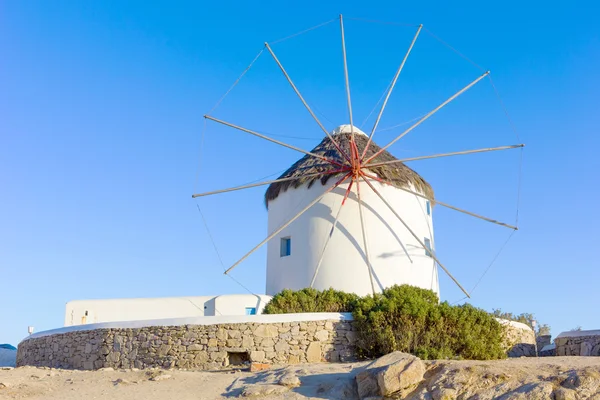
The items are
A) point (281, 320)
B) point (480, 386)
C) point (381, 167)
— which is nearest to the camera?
point (480, 386)

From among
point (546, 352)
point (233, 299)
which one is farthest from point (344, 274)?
point (546, 352)

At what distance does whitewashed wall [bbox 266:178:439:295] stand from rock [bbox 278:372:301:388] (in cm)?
750

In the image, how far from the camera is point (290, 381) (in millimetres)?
11289

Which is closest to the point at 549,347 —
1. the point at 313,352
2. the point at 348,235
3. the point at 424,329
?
the point at 348,235

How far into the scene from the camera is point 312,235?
19.6 m

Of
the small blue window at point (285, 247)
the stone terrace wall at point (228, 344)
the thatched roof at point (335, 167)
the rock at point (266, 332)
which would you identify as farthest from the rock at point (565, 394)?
the small blue window at point (285, 247)

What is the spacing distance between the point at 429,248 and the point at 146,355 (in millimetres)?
9647

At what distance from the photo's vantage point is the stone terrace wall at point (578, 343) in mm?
15773

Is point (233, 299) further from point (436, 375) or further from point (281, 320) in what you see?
point (436, 375)

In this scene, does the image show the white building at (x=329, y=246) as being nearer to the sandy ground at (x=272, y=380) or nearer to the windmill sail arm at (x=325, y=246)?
the windmill sail arm at (x=325, y=246)

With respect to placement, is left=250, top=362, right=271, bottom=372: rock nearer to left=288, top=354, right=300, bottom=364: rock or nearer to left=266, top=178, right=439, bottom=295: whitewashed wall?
left=288, top=354, right=300, bottom=364: rock

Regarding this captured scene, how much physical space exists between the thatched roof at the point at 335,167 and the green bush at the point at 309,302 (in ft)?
13.5

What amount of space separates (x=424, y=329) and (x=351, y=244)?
529 centimetres

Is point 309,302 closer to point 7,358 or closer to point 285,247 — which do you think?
point 285,247
